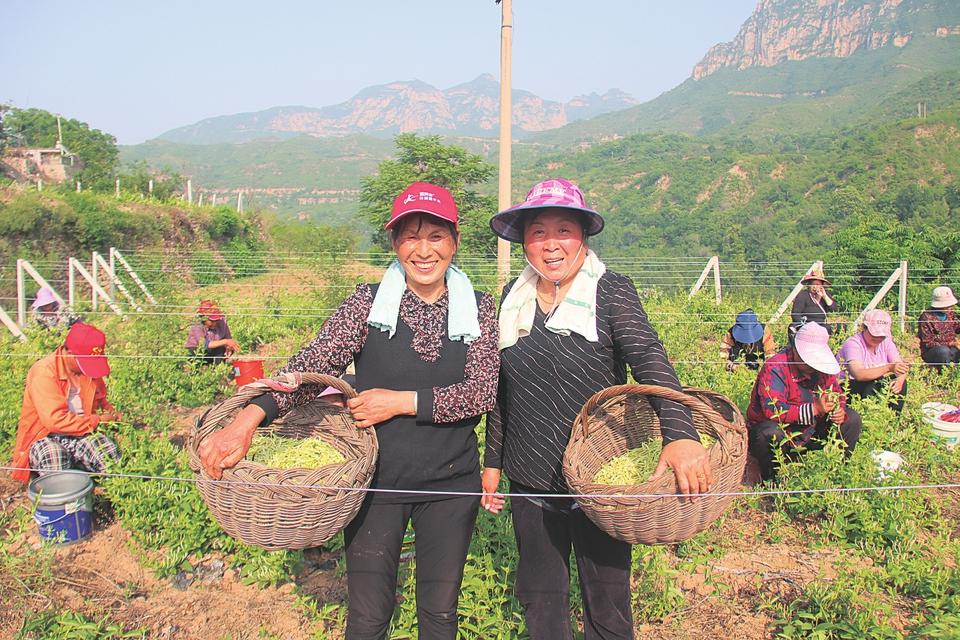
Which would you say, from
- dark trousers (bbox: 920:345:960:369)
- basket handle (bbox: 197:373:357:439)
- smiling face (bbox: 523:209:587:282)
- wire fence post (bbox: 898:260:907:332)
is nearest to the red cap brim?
basket handle (bbox: 197:373:357:439)

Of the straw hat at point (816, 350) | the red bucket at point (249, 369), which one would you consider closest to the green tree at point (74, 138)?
the red bucket at point (249, 369)

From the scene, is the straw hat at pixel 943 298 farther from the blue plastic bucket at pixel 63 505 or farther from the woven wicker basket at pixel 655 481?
the blue plastic bucket at pixel 63 505

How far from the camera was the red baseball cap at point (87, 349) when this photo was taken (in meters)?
3.82

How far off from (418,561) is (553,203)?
119 centimetres

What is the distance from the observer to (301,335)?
8633 millimetres

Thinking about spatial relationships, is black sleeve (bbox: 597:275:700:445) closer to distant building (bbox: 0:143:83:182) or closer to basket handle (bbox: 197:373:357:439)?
basket handle (bbox: 197:373:357:439)

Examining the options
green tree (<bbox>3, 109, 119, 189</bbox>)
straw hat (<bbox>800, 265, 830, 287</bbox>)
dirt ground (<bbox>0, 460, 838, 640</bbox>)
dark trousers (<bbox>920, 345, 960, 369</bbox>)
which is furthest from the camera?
green tree (<bbox>3, 109, 119, 189</bbox>)

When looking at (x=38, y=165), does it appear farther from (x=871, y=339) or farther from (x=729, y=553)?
(x=729, y=553)

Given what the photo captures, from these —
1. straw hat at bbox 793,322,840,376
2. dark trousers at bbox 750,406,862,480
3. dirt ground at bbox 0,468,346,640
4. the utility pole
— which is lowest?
dirt ground at bbox 0,468,346,640

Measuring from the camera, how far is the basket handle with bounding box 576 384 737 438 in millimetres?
1779

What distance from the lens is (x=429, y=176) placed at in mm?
29203

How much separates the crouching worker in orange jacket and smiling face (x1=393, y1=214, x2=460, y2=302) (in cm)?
274

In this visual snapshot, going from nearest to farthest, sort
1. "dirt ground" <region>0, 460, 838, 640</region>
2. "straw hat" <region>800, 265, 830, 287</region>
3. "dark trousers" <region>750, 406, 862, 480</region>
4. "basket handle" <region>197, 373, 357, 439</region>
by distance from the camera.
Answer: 1. "basket handle" <region>197, 373, 357, 439</region>
2. "dirt ground" <region>0, 460, 838, 640</region>
3. "dark trousers" <region>750, 406, 862, 480</region>
4. "straw hat" <region>800, 265, 830, 287</region>

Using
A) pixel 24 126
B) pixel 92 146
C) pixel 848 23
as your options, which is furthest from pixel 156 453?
pixel 848 23
